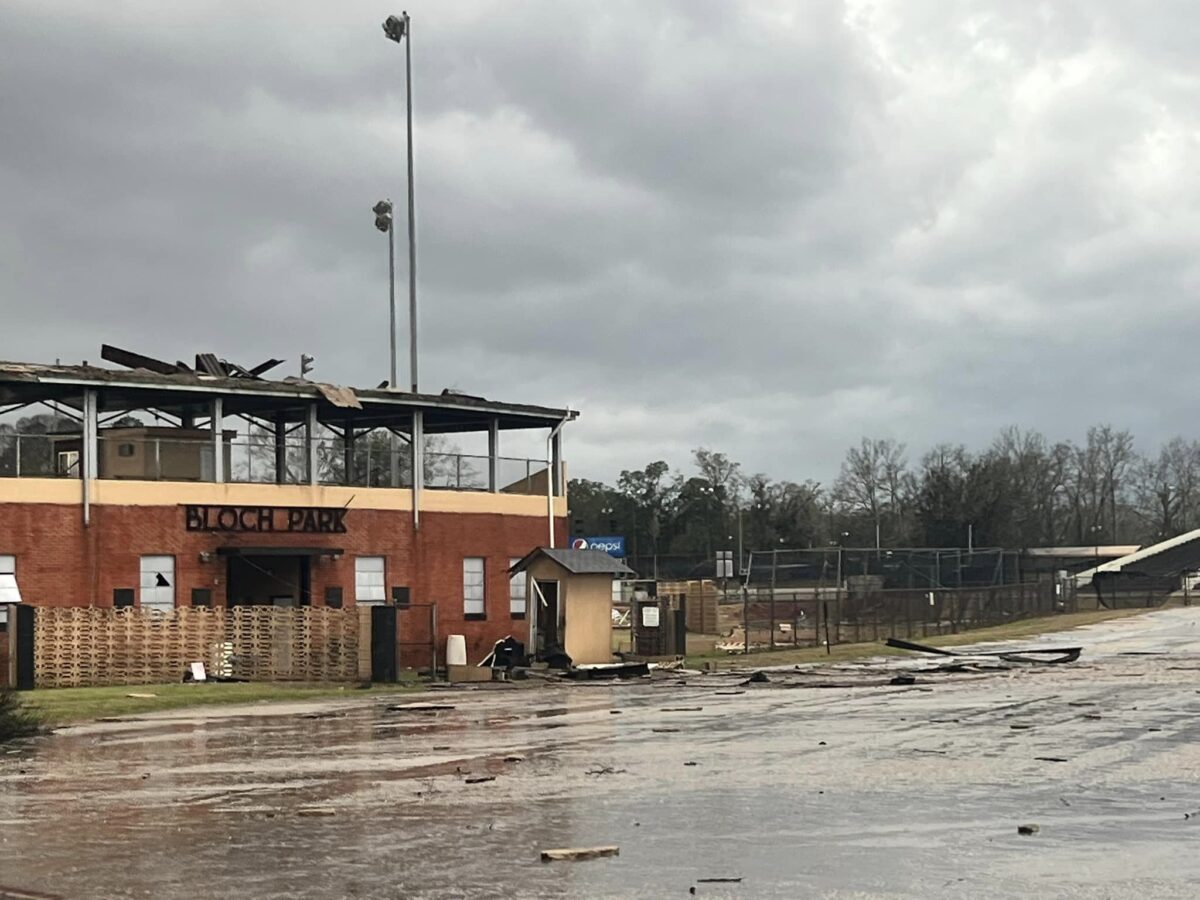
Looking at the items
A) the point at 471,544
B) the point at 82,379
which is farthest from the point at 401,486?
the point at 82,379

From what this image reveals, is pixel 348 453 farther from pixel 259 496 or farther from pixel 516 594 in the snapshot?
pixel 516 594

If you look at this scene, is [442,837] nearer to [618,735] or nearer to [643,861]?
[643,861]

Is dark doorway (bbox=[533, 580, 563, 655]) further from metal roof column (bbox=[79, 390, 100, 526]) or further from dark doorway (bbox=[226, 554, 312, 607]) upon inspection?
metal roof column (bbox=[79, 390, 100, 526])

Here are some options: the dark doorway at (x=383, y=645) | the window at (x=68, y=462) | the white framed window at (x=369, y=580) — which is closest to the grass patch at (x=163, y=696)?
the dark doorway at (x=383, y=645)

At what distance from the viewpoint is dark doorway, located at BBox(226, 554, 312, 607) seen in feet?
149

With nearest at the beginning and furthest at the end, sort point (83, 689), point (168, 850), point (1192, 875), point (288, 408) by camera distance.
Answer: point (1192, 875) → point (168, 850) → point (83, 689) → point (288, 408)

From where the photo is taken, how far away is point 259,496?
44.6 metres

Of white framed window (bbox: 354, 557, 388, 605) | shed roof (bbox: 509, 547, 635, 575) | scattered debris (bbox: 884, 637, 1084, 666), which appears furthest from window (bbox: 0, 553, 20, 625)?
scattered debris (bbox: 884, 637, 1084, 666)

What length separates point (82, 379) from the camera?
134 ft

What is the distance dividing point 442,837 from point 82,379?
30200mm

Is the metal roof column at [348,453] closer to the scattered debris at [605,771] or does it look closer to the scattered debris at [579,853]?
the scattered debris at [605,771]

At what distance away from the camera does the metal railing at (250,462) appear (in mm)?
41750

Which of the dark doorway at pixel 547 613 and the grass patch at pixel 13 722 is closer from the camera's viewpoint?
the grass patch at pixel 13 722

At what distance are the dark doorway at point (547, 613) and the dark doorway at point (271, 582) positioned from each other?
636 cm
